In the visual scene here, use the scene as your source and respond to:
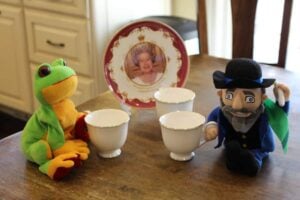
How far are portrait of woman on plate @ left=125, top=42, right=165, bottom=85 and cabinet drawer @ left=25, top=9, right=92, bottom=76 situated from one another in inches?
45.6

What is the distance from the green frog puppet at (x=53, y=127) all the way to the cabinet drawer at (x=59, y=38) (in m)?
1.41

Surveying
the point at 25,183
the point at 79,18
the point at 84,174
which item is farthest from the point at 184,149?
the point at 79,18

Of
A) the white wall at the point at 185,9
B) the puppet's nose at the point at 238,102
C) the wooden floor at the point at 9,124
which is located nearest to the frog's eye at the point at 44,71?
the puppet's nose at the point at 238,102

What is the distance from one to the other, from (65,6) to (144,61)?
1.25 m

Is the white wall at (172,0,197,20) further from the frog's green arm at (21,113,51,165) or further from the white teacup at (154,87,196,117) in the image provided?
the frog's green arm at (21,113,51,165)

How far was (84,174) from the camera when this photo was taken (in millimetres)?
975

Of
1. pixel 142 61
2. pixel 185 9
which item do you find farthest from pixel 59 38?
pixel 142 61

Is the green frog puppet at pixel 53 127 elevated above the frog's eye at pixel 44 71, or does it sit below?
below

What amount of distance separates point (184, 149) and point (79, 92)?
159 cm

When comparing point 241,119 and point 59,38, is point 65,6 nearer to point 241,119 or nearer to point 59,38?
point 59,38

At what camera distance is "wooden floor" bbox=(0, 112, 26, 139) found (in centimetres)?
299

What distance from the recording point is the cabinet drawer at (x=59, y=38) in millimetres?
2396

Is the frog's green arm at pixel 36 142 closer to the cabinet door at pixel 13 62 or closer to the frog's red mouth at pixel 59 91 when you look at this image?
the frog's red mouth at pixel 59 91

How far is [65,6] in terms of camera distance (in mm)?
2373
